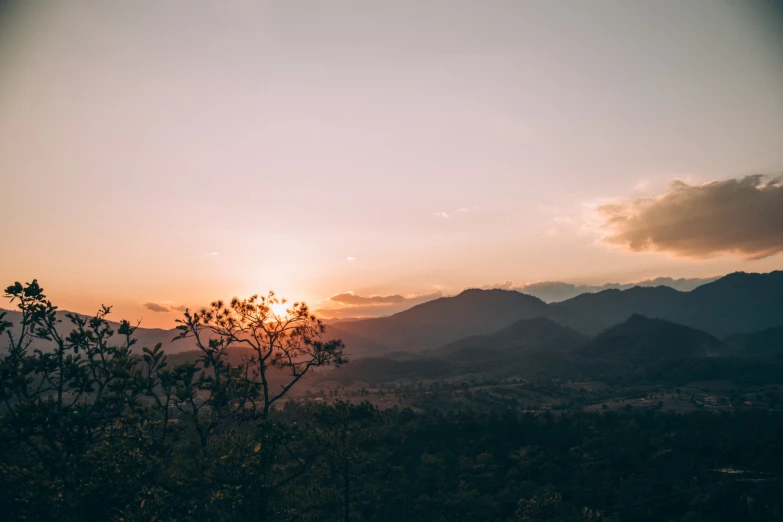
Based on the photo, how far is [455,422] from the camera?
8300 centimetres

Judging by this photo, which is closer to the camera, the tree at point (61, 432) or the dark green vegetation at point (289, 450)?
the tree at point (61, 432)

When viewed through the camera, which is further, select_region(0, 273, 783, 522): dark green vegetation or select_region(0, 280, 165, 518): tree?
select_region(0, 273, 783, 522): dark green vegetation

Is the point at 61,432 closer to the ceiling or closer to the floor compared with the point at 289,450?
closer to the ceiling

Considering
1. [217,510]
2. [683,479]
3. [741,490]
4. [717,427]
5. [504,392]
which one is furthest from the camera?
[504,392]

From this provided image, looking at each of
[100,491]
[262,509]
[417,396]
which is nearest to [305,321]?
[262,509]

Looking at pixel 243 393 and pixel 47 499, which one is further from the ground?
pixel 243 393

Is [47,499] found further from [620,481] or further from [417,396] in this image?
[417,396]

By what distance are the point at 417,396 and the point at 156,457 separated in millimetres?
138312

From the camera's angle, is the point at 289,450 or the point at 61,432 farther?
the point at 289,450

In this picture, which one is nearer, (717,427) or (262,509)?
(262,509)

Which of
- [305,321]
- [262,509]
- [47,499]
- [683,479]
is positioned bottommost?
[683,479]

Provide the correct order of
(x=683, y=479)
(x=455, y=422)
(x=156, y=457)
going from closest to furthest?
(x=156, y=457), (x=683, y=479), (x=455, y=422)

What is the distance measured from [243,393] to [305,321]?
7562 mm

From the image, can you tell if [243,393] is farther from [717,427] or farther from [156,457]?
[717,427]
